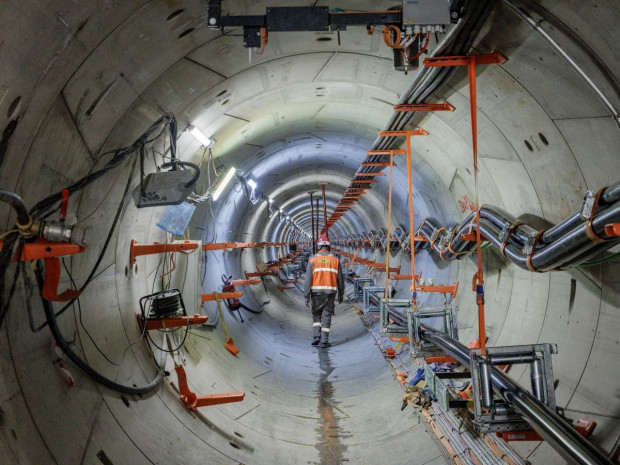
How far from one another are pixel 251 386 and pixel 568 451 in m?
4.61

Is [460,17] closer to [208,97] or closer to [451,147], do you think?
[208,97]

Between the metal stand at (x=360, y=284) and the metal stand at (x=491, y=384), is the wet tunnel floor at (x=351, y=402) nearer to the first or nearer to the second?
the metal stand at (x=491, y=384)

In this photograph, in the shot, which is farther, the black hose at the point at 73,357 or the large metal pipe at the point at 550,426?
the black hose at the point at 73,357

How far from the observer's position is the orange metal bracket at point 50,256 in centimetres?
218

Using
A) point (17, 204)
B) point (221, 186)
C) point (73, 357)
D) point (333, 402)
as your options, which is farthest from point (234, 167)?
point (17, 204)

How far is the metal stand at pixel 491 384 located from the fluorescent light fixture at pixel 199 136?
3.38 meters

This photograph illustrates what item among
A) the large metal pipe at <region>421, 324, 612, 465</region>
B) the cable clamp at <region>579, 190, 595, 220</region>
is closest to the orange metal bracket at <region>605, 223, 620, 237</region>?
the cable clamp at <region>579, 190, 595, 220</region>

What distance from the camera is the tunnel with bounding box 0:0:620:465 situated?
8.07 ft

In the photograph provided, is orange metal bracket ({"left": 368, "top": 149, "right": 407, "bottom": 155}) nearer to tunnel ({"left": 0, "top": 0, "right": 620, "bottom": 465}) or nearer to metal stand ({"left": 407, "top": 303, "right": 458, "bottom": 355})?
tunnel ({"left": 0, "top": 0, "right": 620, "bottom": 465})

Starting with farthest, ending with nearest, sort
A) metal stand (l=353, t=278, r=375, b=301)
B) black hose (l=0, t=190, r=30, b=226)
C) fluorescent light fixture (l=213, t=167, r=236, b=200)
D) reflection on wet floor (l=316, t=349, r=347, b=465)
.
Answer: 1. metal stand (l=353, t=278, r=375, b=301)
2. fluorescent light fixture (l=213, t=167, r=236, b=200)
3. reflection on wet floor (l=316, t=349, r=347, b=465)
4. black hose (l=0, t=190, r=30, b=226)

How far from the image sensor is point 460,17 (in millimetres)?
3023

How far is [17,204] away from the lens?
2102mm

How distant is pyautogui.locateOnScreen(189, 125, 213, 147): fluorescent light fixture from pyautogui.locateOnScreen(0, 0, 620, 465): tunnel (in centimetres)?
6

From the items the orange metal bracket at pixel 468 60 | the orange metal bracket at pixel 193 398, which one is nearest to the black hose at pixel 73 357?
the orange metal bracket at pixel 193 398
